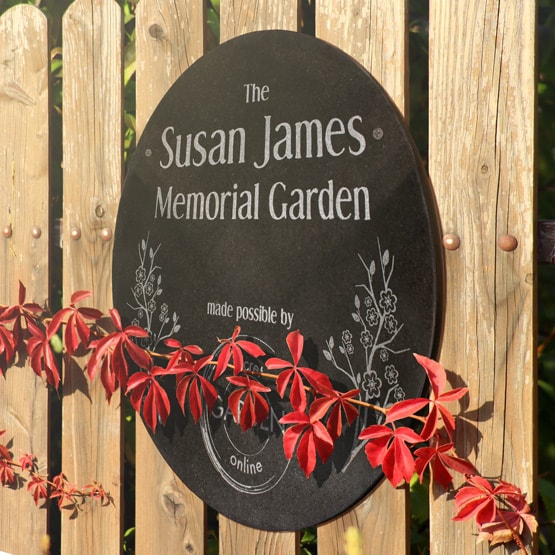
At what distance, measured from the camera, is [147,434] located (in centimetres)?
181

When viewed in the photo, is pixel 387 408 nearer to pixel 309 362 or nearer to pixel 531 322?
pixel 309 362

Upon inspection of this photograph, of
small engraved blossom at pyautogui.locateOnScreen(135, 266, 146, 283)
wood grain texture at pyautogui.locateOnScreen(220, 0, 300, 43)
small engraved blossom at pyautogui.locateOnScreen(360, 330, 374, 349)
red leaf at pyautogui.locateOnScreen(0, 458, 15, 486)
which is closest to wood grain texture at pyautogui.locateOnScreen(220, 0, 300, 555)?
wood grain texture at pyautogui.locateOnScreen(220, 0, 300, 43)

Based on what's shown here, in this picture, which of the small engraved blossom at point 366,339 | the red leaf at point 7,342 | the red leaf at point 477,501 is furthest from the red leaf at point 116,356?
the red leaf at point 477,501

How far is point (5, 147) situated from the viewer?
6.91 ft

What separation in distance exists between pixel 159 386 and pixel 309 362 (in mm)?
379

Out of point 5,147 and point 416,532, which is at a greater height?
point 5,147

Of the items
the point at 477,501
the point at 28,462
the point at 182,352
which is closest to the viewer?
the point at 477,501

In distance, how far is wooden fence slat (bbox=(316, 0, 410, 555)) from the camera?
141cm

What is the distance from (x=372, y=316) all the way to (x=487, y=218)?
0.93ft

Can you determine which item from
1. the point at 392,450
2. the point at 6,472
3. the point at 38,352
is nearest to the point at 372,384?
the point at 392,450

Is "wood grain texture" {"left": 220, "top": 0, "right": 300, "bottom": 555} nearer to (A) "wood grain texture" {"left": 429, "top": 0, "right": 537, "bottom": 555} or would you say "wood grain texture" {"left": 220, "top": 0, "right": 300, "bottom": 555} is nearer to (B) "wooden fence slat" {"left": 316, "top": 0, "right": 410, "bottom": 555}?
(B) "wooden fence slat" {"left": 316, "top": 0, "right": 410, "bottom": 555}

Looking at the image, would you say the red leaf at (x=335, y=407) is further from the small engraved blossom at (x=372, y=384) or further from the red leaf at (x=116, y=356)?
the red leaf at (x=116, y=356)

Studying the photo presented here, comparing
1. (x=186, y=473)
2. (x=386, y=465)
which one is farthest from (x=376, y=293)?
(x=186, y=473)

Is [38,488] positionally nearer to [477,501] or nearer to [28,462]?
[28,462]
